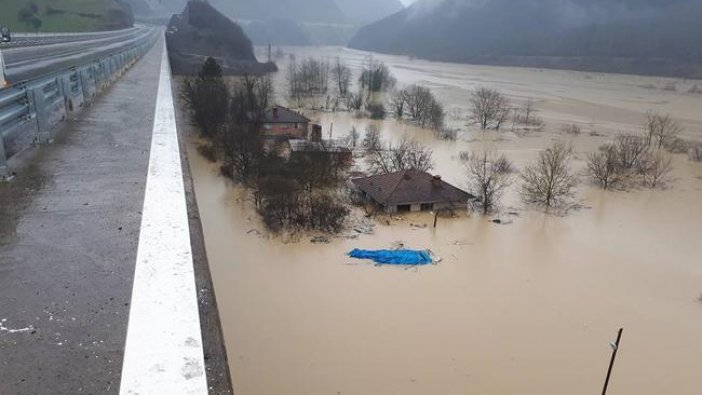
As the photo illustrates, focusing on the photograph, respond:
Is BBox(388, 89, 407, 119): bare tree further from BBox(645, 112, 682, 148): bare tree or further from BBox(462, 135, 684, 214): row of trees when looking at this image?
BBox(645, 112, 682, 148): bare tree

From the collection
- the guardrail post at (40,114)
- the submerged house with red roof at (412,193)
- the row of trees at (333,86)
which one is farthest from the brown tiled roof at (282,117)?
the guardrail post at (40,114)

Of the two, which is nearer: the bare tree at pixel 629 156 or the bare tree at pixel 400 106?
the bare tree at pixel 629 156

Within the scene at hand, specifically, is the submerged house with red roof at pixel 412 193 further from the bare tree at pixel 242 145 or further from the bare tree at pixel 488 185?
the bare tree at pixel 242 145

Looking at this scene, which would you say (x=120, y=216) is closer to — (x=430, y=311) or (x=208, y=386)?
(x=208, y=386)

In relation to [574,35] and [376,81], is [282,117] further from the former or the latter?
[574,35]

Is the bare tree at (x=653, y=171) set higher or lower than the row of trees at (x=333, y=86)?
lower

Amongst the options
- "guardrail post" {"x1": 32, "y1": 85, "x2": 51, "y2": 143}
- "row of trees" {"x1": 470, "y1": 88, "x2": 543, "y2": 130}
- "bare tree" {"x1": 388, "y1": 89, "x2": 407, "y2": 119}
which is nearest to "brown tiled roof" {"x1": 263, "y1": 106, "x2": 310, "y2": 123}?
"bare tree" {"x1": 388, "y1": 89, "x2": 407, "y2": 119}

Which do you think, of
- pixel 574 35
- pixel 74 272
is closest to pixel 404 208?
pixel 74 272

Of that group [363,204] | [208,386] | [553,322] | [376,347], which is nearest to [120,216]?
[208,386]
